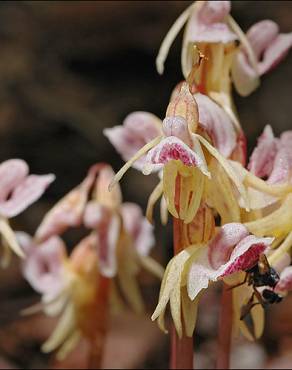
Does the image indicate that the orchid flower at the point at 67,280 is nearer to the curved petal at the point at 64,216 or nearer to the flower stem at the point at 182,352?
the curved petal at the point at 64,216

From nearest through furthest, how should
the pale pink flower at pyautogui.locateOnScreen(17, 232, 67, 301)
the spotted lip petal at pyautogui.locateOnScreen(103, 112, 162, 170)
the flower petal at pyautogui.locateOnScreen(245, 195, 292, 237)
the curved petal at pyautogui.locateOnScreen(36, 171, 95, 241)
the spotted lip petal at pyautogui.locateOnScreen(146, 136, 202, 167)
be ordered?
1. the spotted lip petal at pyautogui.locateOnScreen(146, 136, 202, 167)
2. the flower petal at pyautogui.locateOnScreen(245, 195, 292, 237)
3. the spotted lip petal at pyautogui.locateOnScreen(103, 112, 162, 170)
4. the curved petal at pyautogui.locateOnScreen(36, 171, 95, 241)
5. the pale pink flower at pyautogui.locateOnScreen(17, 232, 67, 301)

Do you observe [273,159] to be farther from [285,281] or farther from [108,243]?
[108,243]

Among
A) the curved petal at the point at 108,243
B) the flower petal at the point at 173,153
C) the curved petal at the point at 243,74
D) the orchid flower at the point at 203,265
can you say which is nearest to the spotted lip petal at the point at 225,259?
the orchid flower at the point at 203,265

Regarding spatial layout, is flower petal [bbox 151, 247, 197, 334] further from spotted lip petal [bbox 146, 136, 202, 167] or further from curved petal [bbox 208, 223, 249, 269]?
spotted lip petal [bbox 146, 136, 202, 167]

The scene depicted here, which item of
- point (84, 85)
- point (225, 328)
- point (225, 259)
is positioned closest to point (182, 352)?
point (225, 328)

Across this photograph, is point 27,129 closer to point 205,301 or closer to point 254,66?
point 205,301

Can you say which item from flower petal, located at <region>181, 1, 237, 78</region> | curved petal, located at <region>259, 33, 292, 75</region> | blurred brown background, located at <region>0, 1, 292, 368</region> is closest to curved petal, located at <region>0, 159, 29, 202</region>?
flower petal, located at <region>181, 1, 237, 78</region>
